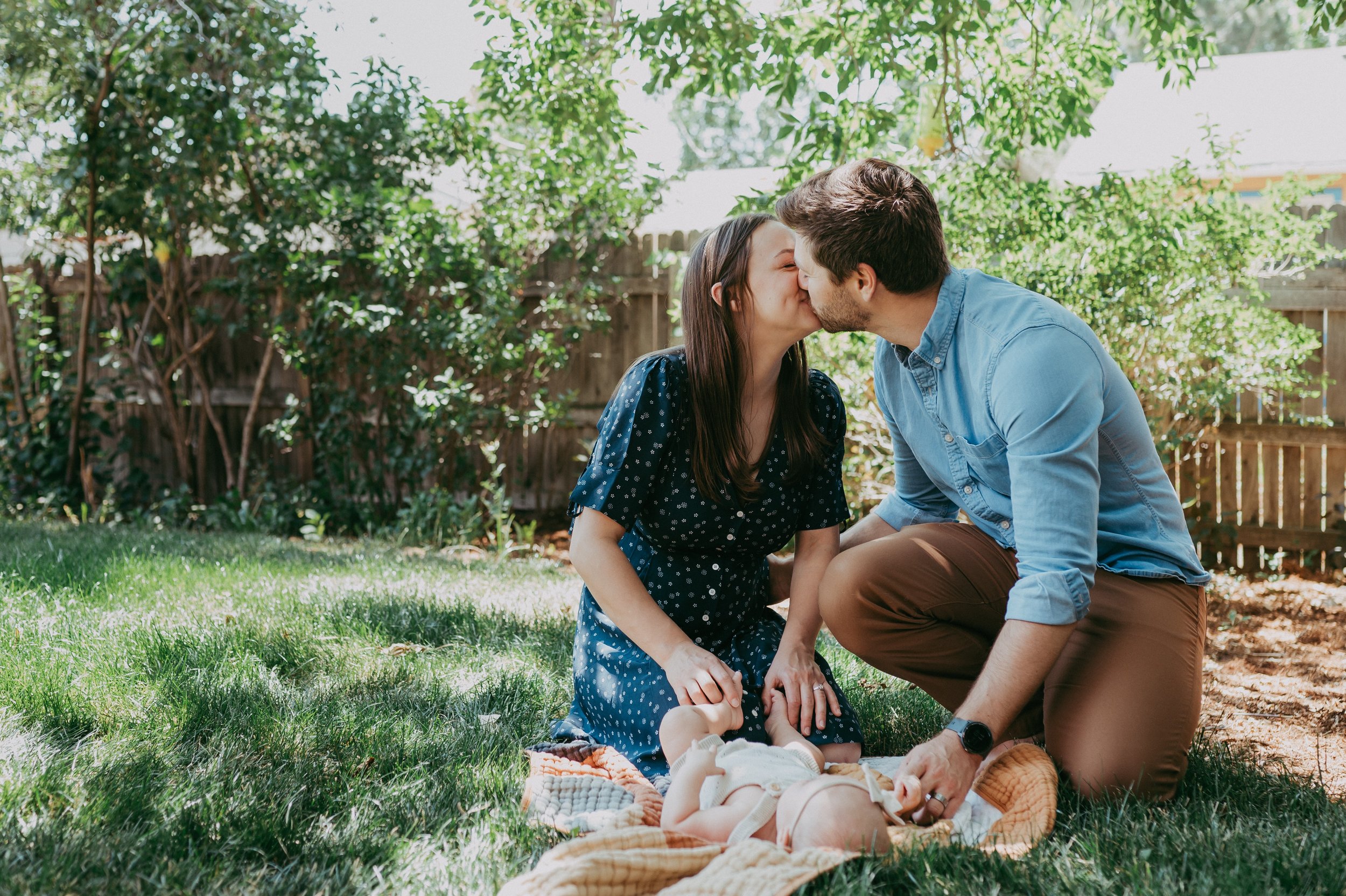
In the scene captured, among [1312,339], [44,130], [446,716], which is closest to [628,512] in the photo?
[446,716]

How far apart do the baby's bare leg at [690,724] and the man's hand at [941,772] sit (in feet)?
1.30

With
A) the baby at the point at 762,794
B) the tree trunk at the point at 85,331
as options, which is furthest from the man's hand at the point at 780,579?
the tree trunk at the point at 85,331

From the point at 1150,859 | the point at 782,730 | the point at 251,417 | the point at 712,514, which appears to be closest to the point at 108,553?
the point at 251,417

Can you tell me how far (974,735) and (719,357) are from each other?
3.32 ft

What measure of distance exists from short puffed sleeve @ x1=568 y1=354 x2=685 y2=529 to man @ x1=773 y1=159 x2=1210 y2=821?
0.42 metres

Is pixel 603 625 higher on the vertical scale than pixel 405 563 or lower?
higher

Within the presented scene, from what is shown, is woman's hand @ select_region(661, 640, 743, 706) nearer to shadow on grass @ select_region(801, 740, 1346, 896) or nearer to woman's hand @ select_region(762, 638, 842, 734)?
woman's hand @ select_region(762, 638, 842, 734)

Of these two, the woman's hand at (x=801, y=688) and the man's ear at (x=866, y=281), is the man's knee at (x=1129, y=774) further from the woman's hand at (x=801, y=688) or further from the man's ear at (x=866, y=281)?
the man's ear at (x=866, y=281)

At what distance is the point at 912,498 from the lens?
116 inches

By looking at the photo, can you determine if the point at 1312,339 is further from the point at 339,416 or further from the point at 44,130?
the point at 44,130

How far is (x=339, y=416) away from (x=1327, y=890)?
19.6ft

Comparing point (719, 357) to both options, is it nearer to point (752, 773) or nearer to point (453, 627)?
point (752, 773)

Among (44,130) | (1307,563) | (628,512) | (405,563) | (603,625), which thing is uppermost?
(44,130)

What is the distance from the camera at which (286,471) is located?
24.0 feet
